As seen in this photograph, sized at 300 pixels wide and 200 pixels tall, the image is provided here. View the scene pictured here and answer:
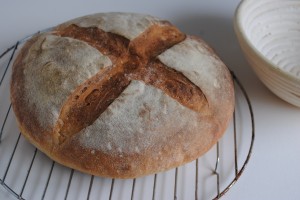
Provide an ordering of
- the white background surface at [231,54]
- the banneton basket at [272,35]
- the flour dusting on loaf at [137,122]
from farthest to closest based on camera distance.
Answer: the banneton basket at [272,35] < the white background surface at [231,54] < the flour dusting on loaf at [137,122]

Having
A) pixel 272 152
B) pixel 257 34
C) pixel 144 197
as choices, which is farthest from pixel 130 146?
pixel 257 34

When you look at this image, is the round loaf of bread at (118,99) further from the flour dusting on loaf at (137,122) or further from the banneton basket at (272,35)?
the banneton basket at (272,35)

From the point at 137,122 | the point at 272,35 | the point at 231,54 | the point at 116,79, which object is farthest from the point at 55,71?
the point at 272,35

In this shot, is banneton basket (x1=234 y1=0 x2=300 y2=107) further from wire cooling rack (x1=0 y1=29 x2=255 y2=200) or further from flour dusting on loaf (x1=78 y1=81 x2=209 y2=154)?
flour dusting on loaf (x1=78 y1=81 x2=209 y2=154)

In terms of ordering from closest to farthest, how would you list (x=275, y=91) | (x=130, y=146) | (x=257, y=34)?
(x=130, y=146) → (x=275, y=91) → (x=257, y=34)

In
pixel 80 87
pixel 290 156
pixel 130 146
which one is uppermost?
pixel 80 87

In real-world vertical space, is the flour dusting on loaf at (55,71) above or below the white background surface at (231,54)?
above

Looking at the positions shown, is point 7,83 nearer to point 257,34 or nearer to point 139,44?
point 139,44

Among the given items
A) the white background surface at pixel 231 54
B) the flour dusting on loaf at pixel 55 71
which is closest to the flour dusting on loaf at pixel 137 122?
the flour dusting on loaf at pixel 55 71
